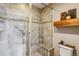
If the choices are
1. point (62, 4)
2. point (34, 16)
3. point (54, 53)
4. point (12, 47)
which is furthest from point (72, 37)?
point (12, 47)

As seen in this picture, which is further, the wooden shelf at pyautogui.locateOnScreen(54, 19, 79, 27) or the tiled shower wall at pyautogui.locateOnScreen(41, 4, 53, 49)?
the tiled shower wall at pyautogui.locateOnScreen(41, 4, 53, 49)

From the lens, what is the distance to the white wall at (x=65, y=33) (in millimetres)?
1306

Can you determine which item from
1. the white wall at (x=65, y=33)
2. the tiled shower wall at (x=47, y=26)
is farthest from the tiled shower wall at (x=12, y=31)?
the white wall at (x=65, y=33)

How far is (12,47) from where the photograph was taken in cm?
141

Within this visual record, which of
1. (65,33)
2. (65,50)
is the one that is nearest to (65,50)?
(65,50)

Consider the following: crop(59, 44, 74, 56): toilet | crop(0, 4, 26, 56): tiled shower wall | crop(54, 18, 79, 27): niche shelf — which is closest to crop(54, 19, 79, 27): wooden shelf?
crop(54, 18, 79, 27): niche shelf

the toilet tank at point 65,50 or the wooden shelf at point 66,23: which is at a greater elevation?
the wooden shelf at point 66,23

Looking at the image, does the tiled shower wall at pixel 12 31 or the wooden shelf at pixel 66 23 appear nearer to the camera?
the wooden shelf at pixel 66 23

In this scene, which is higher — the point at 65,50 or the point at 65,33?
the point at 65,33

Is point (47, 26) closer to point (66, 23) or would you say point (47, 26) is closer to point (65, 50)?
point (66, 23)

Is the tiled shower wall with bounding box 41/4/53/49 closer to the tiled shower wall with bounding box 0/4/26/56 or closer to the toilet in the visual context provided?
the toilet

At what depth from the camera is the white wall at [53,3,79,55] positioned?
1.31 metres

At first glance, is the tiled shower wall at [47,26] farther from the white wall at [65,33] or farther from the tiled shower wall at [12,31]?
the tiled shower wall at [12,31]

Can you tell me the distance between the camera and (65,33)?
1.35 m
